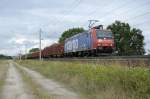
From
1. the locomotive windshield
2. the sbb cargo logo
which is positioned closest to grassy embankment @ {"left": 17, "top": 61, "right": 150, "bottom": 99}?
the locomotive windshield

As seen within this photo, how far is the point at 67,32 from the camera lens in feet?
483

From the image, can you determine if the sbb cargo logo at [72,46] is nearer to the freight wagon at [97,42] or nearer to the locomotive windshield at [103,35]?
the freight wagon at [97,42]

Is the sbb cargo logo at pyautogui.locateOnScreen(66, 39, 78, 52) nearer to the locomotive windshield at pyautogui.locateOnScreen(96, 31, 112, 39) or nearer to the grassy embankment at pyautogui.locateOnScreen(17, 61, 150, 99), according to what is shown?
the locomotive windshield at pyautogui.locateOnScreen(96, 31, 112, 39)

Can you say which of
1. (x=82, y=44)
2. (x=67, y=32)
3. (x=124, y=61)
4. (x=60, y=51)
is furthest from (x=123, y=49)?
(x=67, y=32)

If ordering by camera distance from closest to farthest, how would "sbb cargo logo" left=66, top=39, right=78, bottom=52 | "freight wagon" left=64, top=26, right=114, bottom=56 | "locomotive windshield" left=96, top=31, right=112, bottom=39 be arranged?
"freight wagon" left=64, top=26, right=114, bottom=56 < "locomotive windshield" left=96, top=31, right=112, bottom=39 < "sbb cargo logo" left=66, top=39, right=78, bottom=52

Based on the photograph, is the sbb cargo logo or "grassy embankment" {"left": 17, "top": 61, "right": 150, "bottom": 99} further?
the sbb cargo logo

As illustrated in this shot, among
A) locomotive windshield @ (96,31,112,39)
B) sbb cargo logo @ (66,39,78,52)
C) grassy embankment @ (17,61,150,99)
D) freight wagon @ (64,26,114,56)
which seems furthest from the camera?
sbb cargo logo @ (66,39,78,52)

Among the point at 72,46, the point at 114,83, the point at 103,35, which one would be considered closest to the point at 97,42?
the point at 103,35

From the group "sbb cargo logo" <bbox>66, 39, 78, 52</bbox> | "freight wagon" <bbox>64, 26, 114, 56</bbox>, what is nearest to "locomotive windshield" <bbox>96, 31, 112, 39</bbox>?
"freight wagon" <bbox>64, 26, 114, 56</bbox>

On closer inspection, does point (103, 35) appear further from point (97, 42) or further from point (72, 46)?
point (72, 46)

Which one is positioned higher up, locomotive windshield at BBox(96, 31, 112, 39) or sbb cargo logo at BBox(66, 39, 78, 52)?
locomotive windshield at BBox(96, 31, 112, 39)

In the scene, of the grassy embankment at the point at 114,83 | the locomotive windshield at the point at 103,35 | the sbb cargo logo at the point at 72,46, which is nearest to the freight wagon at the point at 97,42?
the locomotive windshield at the point at 103,35

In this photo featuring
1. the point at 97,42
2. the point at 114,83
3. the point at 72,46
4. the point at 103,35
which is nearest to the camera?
the point at 114,83

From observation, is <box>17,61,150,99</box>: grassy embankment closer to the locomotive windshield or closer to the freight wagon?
the freight wagon
